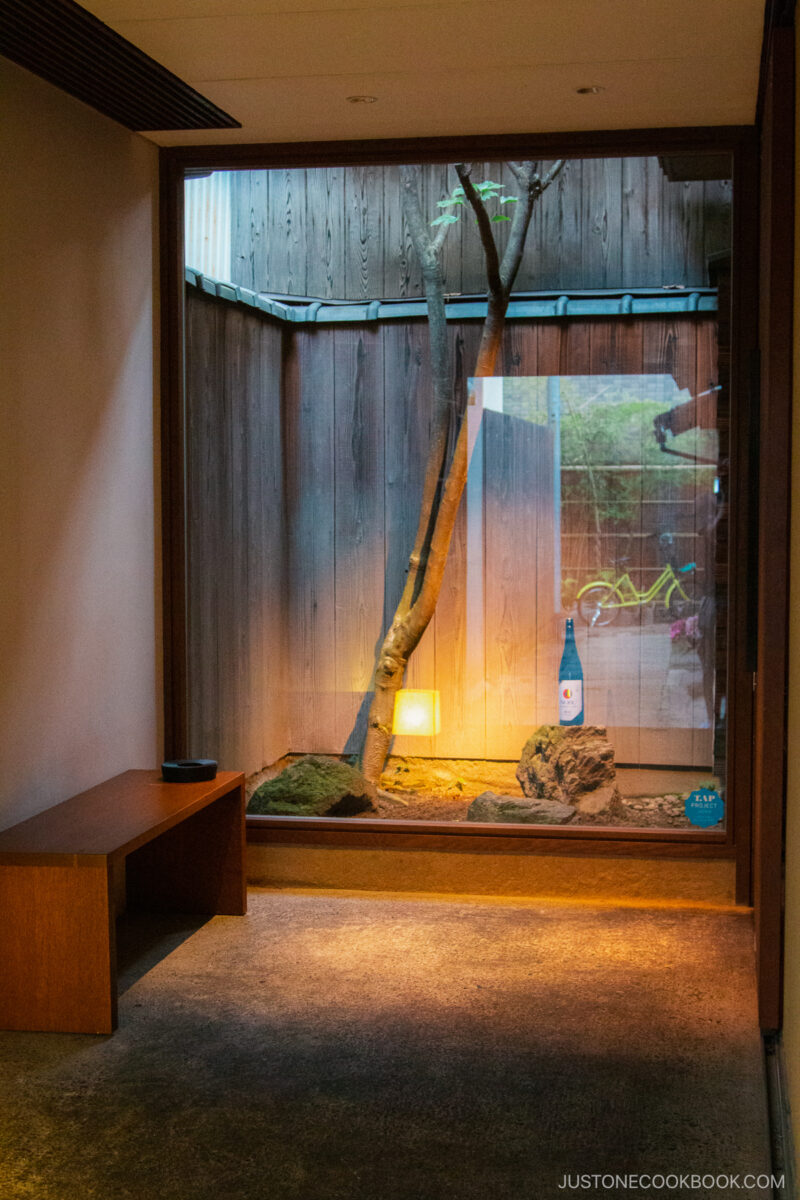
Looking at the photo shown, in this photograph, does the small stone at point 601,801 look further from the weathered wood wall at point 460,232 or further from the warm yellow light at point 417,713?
the weathered wood wall at point 460,232

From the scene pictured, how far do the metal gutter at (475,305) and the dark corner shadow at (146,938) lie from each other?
2019 mm

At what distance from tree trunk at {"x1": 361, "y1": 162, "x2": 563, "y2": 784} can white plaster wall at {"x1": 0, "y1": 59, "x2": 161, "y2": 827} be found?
2.60 ft

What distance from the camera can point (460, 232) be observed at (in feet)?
13.0

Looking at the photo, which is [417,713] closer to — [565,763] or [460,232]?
[565,763]

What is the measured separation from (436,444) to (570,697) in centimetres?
98

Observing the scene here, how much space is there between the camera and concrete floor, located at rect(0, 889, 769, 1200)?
2.23m

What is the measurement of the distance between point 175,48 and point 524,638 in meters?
2.08

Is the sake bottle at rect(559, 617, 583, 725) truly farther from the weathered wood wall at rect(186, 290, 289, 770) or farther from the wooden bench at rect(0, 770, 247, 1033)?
the wooden bench at rect(0, 770, 247, 1033)

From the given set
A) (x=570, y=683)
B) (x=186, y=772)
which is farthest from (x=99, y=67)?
(x=570, y=683)

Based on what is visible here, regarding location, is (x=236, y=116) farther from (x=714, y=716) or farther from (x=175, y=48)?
(x=714, y=716)

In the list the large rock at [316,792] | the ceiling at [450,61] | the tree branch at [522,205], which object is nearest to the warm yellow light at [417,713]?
the large rock at [316,792]

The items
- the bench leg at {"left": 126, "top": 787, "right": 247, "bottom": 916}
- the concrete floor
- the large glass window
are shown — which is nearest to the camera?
the concrete floor

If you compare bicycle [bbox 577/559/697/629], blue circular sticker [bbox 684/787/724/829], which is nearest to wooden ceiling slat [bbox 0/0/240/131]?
bicycle [bbox 577/559/697/629]

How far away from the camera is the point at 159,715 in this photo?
407 cm
